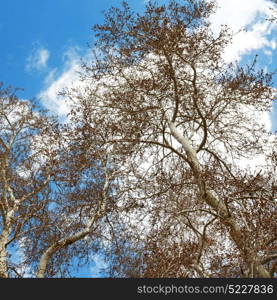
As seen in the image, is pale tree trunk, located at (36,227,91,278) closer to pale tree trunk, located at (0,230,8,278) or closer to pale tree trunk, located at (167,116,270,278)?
pale tree trunk, located at (0,230,8,278)

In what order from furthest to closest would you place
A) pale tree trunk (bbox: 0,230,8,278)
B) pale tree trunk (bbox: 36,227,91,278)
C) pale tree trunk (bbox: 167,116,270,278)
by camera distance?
1. pale tree trunk (bbox: 0,230,8,278)
2. pale tree trunk (bbox: 36,227,91,278)
3. pale tree trunk (bbox: 167,116,270,278)

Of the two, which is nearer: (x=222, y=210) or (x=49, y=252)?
(x=49, y=252)

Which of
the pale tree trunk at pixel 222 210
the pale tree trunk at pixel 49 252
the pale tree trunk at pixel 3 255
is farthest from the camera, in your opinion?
the pale tree trunk at pixel 3 255

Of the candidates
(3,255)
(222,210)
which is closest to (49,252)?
(3,255)

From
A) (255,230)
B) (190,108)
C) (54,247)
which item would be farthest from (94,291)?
(190,108)

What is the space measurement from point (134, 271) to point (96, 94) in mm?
5816

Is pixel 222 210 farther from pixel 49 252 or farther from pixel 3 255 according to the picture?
pixel 3 255

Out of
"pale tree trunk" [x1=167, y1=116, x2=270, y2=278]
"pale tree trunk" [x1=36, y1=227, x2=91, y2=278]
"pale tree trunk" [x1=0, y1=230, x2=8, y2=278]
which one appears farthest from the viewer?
"pale tree trunk" [x1=0, y1=230, x2=8, y2=278]

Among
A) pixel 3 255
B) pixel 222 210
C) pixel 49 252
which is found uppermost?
pixel 222 210

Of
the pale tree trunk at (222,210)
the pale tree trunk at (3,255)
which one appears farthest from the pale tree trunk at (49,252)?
the pale tree trunk at (222,210)

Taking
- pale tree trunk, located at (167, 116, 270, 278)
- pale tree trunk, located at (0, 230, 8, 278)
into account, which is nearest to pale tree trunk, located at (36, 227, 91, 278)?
pale tree trunk, located at (0, 230, 8, 278)

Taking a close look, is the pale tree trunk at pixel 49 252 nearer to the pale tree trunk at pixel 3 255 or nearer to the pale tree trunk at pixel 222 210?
the pale tree trunk at pixel 3 255

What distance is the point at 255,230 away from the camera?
6270mm

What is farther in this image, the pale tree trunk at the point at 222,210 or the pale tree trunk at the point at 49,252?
the pale tree trunk at the point at 49,252
